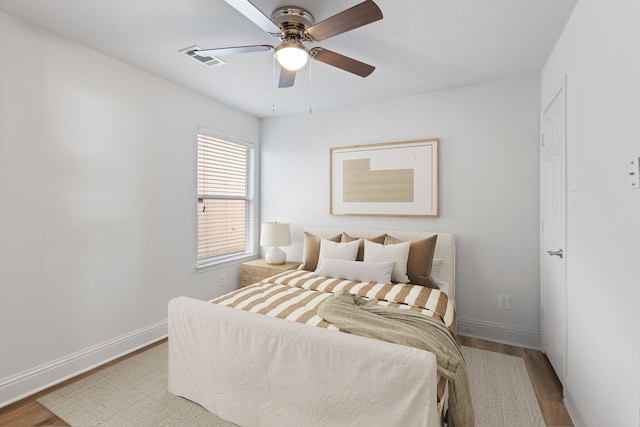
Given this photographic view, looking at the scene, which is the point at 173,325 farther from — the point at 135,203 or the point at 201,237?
the point at 201,237

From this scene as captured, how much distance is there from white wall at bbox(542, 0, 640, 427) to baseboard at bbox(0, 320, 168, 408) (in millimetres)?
3309

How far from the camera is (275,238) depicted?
3660 mm

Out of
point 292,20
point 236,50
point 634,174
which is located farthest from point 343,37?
point 634,174

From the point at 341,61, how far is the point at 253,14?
66cm

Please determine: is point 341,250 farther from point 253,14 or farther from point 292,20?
point 253,14

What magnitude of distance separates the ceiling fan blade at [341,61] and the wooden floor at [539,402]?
249 centimetres

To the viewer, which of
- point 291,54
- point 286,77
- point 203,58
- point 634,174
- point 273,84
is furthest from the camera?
point 273,84

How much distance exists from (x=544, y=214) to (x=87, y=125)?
3.87 m

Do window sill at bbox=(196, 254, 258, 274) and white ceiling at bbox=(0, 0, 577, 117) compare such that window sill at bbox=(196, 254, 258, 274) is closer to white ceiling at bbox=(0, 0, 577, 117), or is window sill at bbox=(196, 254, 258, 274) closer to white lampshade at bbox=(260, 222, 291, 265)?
white lampshade at bbox=(260, 222, 291, 265)

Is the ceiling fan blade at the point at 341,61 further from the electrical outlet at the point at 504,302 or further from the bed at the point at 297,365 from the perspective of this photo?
the electrical outlet at the point at 504,302

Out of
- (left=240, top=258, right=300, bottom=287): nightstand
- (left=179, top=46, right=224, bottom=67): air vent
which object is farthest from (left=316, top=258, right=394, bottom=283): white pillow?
(left=179, top=46, right=224, bottom=67): air vent

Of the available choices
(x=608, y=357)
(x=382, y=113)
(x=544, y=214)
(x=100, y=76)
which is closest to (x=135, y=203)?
(x=100, y=76)

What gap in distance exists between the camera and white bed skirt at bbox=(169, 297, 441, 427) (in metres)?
1.32

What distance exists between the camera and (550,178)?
2.48m
